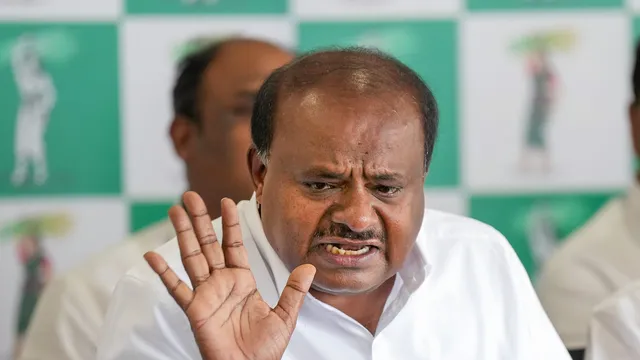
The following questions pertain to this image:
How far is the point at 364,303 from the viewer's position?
69.9 inches

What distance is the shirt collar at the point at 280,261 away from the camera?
5.59 ft

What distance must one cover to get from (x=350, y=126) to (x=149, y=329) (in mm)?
447

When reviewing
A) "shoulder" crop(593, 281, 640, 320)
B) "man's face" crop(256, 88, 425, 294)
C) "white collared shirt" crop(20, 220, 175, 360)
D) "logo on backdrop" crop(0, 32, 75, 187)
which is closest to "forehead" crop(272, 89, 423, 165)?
"man's face" crop(256, 88, 425, 294)

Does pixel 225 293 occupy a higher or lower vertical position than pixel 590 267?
higher

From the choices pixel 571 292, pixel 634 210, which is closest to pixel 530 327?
pixel 571 292

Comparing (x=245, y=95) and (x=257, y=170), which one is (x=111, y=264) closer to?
(x=245, y=95)

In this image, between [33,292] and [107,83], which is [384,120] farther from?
[33,292]

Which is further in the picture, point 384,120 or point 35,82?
point 35,82

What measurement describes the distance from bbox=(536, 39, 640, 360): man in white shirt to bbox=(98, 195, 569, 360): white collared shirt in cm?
73

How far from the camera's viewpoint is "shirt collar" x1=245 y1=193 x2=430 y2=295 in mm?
1704

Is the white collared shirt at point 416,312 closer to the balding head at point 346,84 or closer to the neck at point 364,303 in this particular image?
the neck at point 364,303

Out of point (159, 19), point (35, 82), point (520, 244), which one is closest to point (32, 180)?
point (35, 82)

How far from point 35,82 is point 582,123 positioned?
1454 millimetres

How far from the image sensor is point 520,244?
2.82 meters
